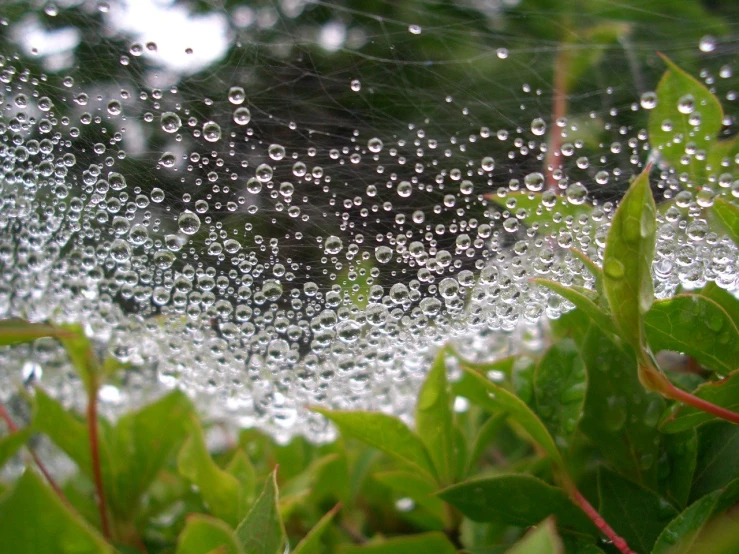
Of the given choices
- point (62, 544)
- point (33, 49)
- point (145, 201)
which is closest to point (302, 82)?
point (145, 201)

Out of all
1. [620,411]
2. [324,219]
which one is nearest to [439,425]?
[620,411]

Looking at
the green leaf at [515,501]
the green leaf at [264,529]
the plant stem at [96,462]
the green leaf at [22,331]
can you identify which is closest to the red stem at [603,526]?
the green leaf at [515,501]

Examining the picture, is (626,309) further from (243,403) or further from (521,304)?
(243,403)

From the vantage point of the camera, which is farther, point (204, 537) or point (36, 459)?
point (36, 459)

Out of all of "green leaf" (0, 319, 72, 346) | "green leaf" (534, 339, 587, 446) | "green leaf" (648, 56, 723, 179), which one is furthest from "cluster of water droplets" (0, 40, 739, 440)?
"green leaf" (0, 319, 72, 346)

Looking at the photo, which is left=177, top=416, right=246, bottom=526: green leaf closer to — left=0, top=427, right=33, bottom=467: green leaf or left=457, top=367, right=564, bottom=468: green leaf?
left=0, top=427, right=33, bottom=467: green leaf

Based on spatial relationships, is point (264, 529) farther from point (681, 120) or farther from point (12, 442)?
point (681, 120)
